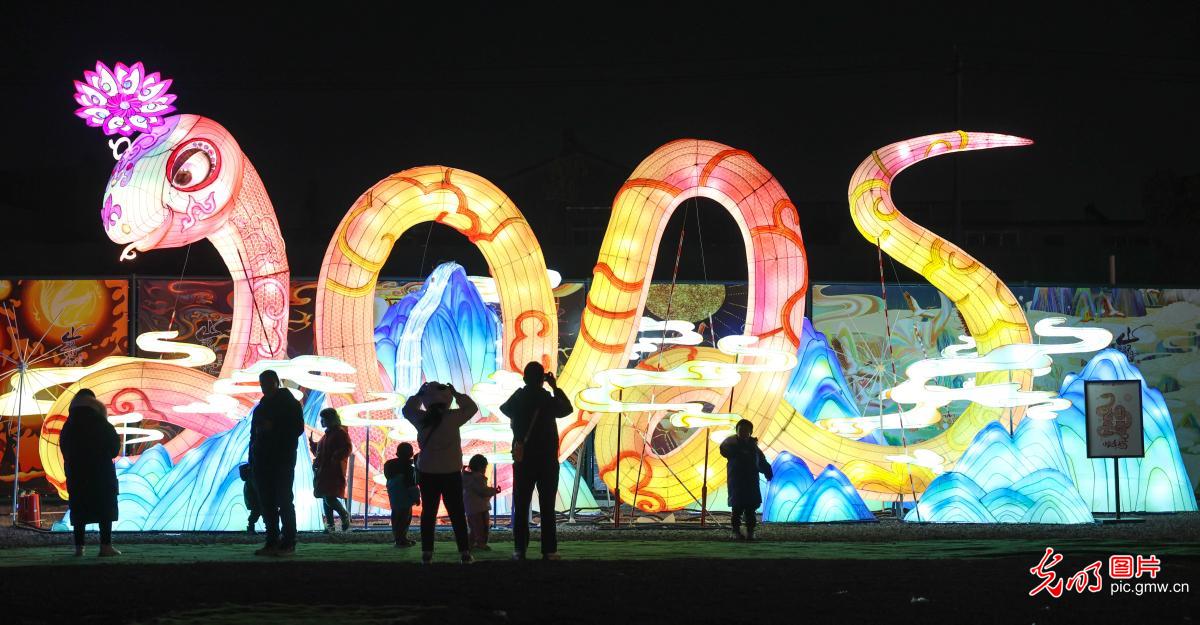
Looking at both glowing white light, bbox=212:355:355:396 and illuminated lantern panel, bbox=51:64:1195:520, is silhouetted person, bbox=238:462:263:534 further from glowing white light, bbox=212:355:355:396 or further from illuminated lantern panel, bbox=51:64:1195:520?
glowing white light, bbox=212:355:355:396

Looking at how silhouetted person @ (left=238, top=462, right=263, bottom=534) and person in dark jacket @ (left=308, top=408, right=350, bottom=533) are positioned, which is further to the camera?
person in dark jacket @ (left=308, top=408, right=350, bottom=533)

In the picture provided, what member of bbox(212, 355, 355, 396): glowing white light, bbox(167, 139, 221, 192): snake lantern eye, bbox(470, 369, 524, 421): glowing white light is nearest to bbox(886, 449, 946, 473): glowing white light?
bbox(470, 369, 524, 421): glowing white light

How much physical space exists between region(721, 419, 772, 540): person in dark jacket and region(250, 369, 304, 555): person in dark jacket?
489 centimetres

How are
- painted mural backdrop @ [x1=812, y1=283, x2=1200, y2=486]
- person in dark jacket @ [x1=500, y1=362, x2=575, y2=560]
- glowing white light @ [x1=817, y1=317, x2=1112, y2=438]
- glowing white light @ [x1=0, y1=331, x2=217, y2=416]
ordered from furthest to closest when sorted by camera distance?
painted mural backdrop @ [x1=812, y1=283, x2=1200, y2=486]
glowing white light @ [x1=817, y1=317, x2=1112, y2=438]
glowing white light @ [x1=0, y1=331, x2=217, y2=416]
person in dark jacket @ [x1=500, y1=362, x2=575, y2=560]

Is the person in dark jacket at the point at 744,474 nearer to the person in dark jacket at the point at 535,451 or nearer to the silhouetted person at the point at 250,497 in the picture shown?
the person in dark jacket at the point at 535,451

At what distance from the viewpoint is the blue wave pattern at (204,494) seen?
15.3m

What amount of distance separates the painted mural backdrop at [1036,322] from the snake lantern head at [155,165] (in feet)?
36.5

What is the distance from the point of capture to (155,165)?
15.8 meters

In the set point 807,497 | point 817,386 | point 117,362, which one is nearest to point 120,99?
point 117,362

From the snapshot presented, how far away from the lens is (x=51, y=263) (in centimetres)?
2673

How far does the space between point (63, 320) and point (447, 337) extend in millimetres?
9196

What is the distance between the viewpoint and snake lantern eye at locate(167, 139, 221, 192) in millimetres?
15742

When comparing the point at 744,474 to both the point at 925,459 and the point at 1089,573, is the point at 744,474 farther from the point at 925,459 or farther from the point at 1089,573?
the point at 1089,573

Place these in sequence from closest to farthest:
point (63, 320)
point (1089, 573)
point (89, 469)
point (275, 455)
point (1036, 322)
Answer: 1. point (1089, 573)
2. point (275, 455)
3. point (89, 469)
4. point (63, 320)
5. point (1036, 322)
